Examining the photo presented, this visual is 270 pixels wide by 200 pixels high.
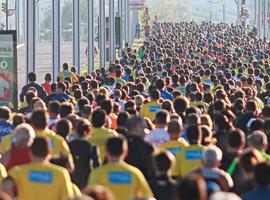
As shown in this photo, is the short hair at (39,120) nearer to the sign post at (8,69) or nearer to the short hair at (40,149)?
the short hair at (40,149)

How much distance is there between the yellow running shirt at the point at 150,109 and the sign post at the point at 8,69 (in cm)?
532

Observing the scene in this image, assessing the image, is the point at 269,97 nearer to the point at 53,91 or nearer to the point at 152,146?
the point at 53,91

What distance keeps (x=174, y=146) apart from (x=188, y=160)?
65 cm

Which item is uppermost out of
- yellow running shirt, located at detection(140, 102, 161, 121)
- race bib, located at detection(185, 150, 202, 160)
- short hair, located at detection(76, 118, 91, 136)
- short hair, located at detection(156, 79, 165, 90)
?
short hair, located at detection(76, 118, 91, 136)

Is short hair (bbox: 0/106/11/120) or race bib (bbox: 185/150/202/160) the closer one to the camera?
race bib (bbox: 185/150/202/160)

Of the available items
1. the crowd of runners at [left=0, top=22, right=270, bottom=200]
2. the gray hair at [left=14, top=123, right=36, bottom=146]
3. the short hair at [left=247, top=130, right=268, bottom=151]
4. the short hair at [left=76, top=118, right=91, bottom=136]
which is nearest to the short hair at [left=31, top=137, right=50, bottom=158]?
the crowd of runners at [left=0, top=22, right=270, bottom=200]

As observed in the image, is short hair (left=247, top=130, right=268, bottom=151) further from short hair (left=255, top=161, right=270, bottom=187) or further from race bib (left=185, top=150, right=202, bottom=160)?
short hair (left=255, top=161, right=270, bottom=187)

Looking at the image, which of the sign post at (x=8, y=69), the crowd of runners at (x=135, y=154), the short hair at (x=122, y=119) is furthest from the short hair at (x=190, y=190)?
the sign post at (x=8, y=69)

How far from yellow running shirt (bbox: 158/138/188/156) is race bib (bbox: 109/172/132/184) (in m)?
2.50

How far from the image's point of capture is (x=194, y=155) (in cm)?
1380

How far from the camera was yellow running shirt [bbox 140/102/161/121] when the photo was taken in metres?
21.0

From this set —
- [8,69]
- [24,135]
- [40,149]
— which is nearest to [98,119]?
[24,135]

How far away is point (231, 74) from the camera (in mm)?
33156

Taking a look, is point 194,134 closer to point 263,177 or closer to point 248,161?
point 248,161
